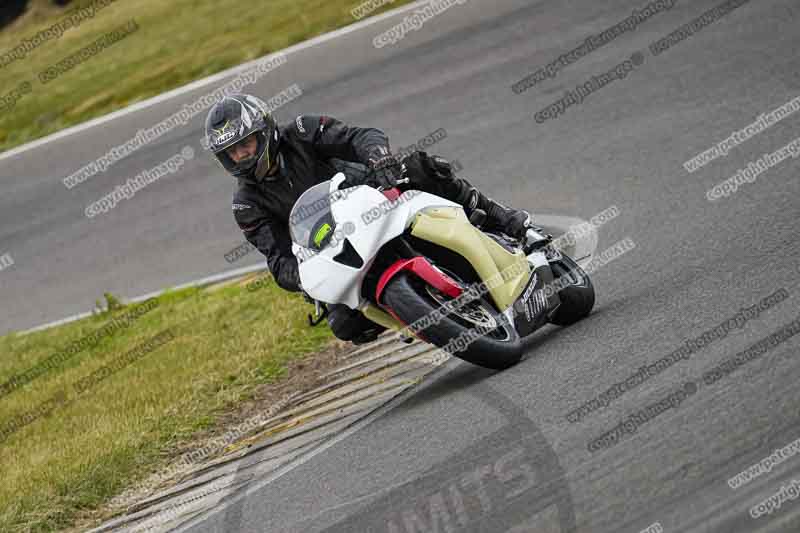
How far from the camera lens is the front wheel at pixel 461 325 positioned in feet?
20.3

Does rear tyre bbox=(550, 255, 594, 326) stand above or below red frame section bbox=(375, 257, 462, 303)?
below

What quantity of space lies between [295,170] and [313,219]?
77 centimetres

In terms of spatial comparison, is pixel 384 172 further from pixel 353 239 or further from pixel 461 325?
pixel 461 325

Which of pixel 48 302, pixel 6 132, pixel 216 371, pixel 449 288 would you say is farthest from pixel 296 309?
pixel 6 132

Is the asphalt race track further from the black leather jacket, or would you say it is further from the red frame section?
the black leather jacket

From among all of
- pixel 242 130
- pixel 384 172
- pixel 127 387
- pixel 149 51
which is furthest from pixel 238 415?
pixel 149 51

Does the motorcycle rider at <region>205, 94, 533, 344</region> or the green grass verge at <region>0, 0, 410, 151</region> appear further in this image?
the green grass verge at <region>0, 0, 410, 151</region>

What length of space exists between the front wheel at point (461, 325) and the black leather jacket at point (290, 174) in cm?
113

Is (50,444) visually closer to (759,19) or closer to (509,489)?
(509,489)

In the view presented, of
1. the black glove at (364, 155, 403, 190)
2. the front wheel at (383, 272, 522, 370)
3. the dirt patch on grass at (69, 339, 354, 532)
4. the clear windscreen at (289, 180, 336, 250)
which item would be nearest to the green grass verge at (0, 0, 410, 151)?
→ the dirt patch on grass at (69, 339, 354, 532)

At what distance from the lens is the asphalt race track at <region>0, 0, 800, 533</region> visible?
465cm

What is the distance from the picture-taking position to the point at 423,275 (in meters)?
6.37

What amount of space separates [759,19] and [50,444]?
8123 mm

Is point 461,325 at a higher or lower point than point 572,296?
higher
